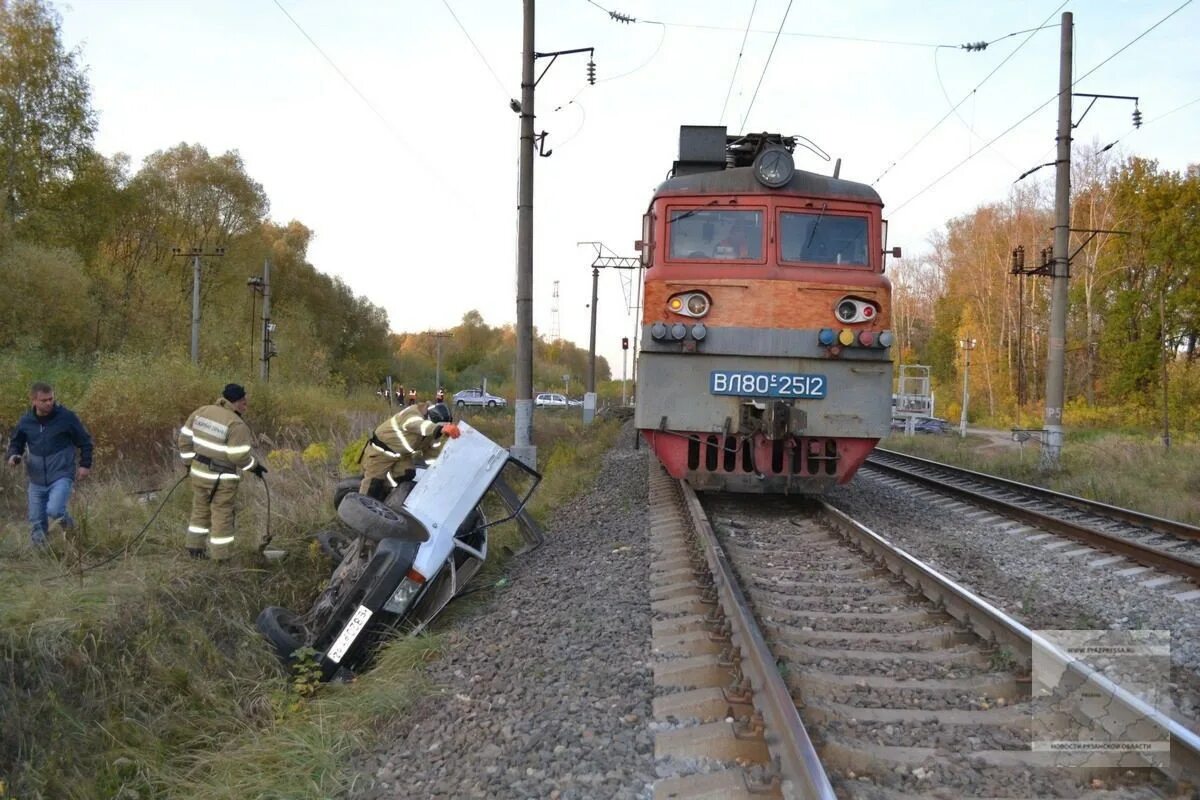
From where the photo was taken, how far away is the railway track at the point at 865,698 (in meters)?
2.93

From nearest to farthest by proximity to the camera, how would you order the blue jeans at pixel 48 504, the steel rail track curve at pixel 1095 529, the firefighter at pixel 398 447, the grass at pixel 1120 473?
1. the steel rail track curve at pixel 1095 529
2. the firefighter at pixel 398 447
3. the blue jeans at pixel 48 504
4. the grass at pixel 1120 473

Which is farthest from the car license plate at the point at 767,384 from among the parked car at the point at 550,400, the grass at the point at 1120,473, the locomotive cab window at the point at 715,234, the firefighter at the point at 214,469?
the parked car at the point at 550,400

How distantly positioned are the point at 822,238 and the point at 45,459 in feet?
24.0

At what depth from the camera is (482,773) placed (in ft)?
10.6

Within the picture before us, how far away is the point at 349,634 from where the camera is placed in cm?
511

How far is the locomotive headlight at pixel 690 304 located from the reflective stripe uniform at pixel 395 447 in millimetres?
2591

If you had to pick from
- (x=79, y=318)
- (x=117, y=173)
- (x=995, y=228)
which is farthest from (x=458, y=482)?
(x=995, y=228)

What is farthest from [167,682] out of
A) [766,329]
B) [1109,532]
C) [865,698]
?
[1109,532]

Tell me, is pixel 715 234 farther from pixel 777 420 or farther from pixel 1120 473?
pixel 1120 473

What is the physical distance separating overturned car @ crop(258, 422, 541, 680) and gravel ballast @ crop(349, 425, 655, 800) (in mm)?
391

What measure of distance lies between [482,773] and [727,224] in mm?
6197

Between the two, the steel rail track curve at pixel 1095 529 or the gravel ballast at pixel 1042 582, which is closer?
the gravel ballast at pixel 1042 582

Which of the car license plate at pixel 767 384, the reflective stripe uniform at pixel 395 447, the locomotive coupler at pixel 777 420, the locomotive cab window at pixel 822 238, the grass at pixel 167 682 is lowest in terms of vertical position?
the grass at pixel 167 682

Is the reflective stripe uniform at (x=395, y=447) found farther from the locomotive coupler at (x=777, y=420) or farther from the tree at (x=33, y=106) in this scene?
the tree at (x=33, y=106)
